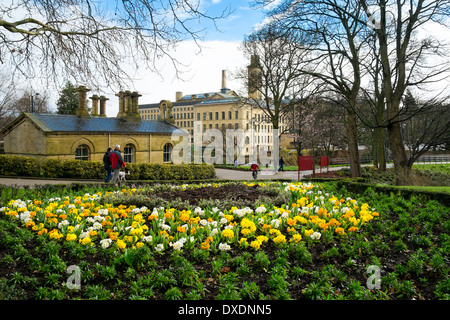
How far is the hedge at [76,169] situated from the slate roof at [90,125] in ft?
7.80

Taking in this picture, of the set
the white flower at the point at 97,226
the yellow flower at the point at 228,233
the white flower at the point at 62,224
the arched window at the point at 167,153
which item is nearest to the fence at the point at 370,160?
the arched window at the point at 167,153

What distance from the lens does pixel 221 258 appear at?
4.87 metres

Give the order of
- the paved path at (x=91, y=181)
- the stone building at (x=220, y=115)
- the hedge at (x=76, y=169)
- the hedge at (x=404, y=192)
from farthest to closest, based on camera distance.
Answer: the stone building at (x=220, y=115) → the hedge at (x=76, y=169) → the paved path at (x=91, y=181) → the hedge at (x=404, y=192)

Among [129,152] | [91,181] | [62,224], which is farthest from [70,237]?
[129,152]

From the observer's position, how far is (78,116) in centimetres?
2478

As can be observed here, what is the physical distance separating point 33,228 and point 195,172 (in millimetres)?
17542

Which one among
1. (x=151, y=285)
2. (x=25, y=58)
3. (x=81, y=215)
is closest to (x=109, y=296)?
(x=151, y=285)

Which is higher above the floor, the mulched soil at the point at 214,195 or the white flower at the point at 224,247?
the mulched soil at the point at 214,195

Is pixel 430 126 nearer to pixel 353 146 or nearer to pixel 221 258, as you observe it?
pixel 353 146

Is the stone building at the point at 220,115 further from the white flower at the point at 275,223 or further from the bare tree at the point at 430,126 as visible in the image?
the white flower at the point at 275,223

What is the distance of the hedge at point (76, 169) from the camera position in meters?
20.6

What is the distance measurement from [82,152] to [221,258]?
21.0m

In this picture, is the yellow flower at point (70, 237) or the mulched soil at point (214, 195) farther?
the mulched soil at point (214, 195)

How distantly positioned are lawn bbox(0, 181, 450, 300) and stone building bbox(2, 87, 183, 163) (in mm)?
15800
